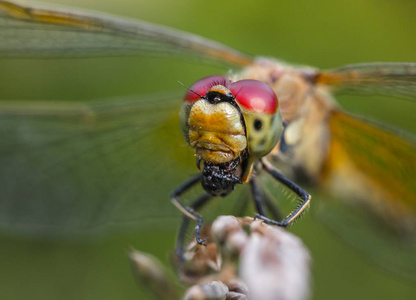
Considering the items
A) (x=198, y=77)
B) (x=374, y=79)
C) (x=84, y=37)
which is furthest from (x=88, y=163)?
(x=374, y=79)

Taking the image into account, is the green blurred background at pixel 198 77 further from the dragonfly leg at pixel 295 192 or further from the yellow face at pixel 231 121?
the yellow face at pixel 231 121

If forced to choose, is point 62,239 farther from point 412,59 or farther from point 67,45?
point 412,59

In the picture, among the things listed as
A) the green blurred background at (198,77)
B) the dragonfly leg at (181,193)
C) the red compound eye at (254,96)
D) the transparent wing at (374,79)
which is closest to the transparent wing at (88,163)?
the green blurred background at (198,77)

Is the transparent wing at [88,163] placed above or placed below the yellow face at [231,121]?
below

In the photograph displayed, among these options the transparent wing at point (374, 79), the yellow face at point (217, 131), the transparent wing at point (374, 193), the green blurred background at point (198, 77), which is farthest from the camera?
the green blurred background at point (198, 77)

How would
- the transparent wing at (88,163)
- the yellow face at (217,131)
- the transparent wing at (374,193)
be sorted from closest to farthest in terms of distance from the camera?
the yellow face at (217,131)
the transparent wing at (374,193)
the transparent wing at (88,163)

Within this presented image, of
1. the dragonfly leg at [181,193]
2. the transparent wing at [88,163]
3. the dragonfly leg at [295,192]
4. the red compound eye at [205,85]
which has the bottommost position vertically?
the transparent wing at [88,163]

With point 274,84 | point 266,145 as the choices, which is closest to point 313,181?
point 274,84

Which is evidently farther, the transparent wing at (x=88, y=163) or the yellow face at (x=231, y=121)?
the transparent wing at (x=88, y=163)
